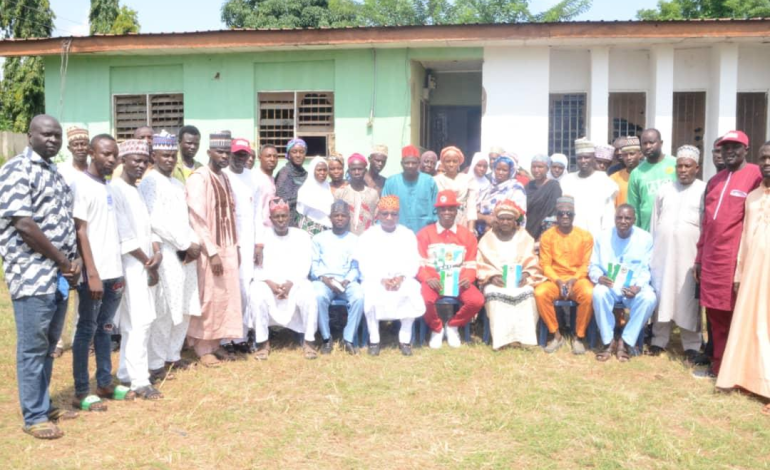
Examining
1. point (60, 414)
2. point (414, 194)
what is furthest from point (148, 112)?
point (60, 414)

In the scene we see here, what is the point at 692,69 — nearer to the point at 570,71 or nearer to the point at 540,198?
the point at 570,71

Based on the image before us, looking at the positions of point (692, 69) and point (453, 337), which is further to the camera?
point (692, 69)

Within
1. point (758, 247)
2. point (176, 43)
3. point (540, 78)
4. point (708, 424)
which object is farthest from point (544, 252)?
point (176, 43)

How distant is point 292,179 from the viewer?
6.89 m

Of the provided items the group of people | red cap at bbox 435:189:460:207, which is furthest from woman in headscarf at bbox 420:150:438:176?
red cap at bbox 435:189:460:207

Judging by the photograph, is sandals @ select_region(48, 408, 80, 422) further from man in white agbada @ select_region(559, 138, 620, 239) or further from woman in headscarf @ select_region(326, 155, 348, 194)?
man in white agbada @ select_region(559, 138, 620, 239)

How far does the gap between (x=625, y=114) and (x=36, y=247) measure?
9.63 meters

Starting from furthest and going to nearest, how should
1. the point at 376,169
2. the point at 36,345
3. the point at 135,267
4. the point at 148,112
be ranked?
1. the point at 148,112
2. the point at 376,169
3. the point at 135,267
4. the point at 36,345

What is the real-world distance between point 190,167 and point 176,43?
5431 millimetres

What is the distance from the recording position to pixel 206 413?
14.6 feet

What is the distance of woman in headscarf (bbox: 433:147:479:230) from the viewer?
695cm

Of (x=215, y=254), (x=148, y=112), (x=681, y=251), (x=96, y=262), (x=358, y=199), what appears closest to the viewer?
(x=96, y=262)

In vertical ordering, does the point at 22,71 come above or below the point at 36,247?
above

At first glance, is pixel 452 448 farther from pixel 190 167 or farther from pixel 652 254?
pixel 190 167
